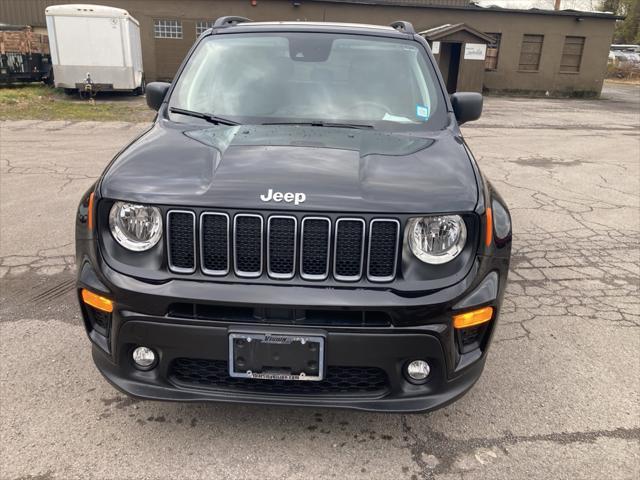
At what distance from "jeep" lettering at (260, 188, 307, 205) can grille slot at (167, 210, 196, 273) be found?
312 mm

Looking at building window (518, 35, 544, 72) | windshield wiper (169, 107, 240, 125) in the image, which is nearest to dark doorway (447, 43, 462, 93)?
building window (518, 35, 544, 72)

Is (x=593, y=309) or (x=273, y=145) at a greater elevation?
(x=273, y=145)

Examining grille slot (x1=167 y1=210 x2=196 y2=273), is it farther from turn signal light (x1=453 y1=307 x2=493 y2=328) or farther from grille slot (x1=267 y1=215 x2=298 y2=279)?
turn signal light (x1=453 y1=307 x2=493 y2=328)

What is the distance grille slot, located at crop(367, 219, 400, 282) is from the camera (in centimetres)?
220

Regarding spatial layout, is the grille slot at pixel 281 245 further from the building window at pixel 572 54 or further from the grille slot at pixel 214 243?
the building window at pixel 572 54

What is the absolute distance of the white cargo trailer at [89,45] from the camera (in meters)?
16.6

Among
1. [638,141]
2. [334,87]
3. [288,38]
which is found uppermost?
[288,38]

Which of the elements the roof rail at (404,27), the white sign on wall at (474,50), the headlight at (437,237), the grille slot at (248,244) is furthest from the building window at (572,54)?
the grille slot at (248,244)

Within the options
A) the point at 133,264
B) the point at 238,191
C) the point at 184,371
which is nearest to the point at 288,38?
the point at 238,191

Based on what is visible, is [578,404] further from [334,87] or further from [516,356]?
[334,87]

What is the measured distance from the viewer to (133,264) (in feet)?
7.41

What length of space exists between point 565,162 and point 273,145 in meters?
8.64

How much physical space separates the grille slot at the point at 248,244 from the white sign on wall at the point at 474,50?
2408 cm

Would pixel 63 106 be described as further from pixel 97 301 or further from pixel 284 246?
pixel 284 246
